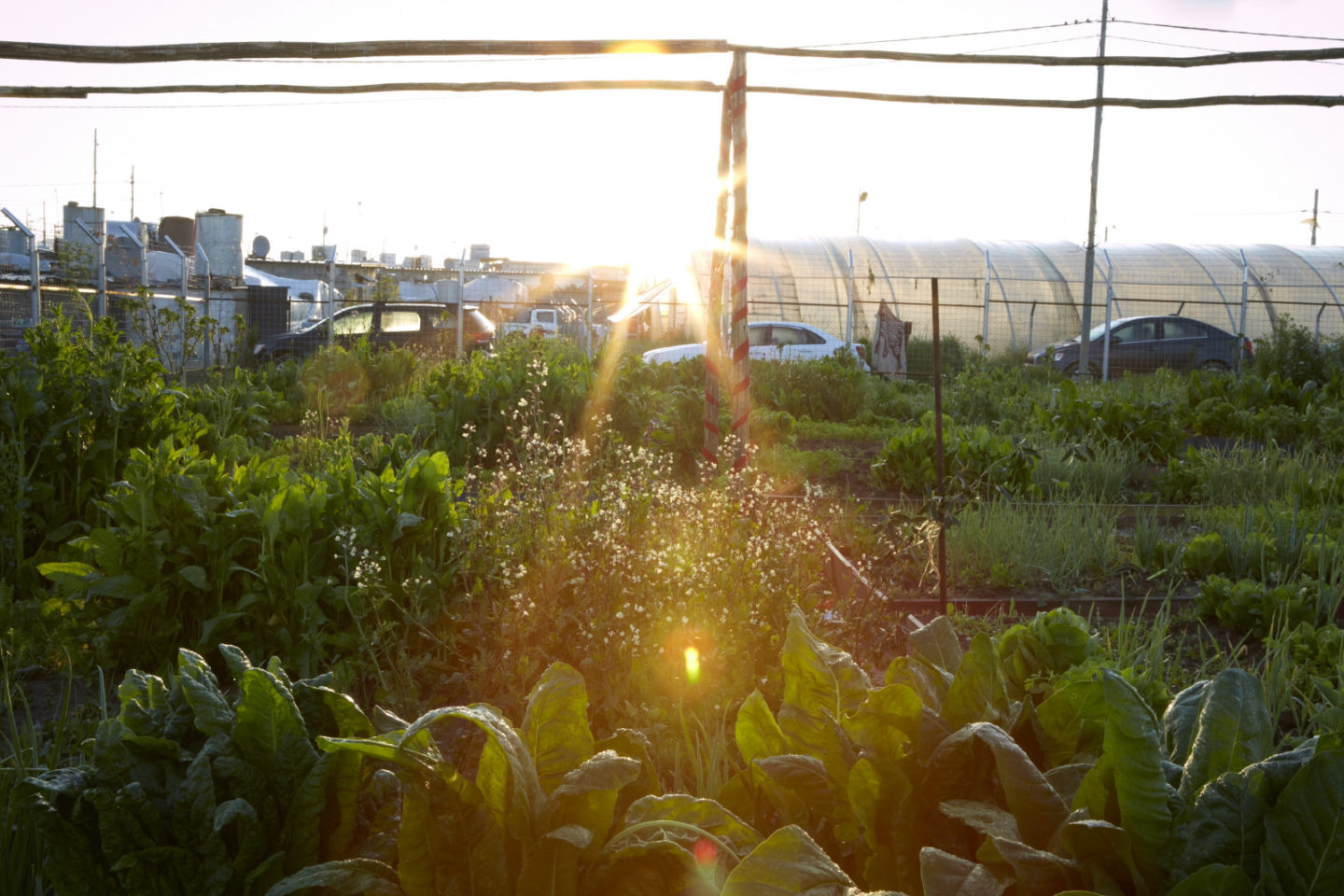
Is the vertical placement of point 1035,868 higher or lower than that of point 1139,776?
lower

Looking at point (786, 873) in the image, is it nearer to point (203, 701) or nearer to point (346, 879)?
point (346, 879)

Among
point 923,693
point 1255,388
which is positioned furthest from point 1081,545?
point 1255,388

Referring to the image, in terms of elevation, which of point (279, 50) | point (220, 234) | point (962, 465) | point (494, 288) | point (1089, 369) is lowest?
point (962, 465)

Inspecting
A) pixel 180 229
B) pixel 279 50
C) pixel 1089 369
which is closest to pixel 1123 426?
pixel 279 50

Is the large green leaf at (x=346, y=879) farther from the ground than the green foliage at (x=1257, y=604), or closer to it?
farther from the ground

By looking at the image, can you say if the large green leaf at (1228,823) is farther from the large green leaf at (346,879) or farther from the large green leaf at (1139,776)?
the large green leaf at (346,879)

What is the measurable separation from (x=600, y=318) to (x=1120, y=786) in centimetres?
2273

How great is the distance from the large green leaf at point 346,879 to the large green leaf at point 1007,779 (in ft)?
2.65

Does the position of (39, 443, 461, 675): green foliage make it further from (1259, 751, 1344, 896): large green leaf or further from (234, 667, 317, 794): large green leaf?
(1259, 751, 1344, 896): large green leaf

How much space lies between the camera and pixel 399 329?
18109 mm

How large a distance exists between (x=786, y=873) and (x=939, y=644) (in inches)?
29.9

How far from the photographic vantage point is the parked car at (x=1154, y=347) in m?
20.4

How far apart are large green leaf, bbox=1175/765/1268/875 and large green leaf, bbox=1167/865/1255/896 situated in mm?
43

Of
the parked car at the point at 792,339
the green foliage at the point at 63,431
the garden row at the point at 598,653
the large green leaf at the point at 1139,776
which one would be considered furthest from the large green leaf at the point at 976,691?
the parked car at the point at 792,339
